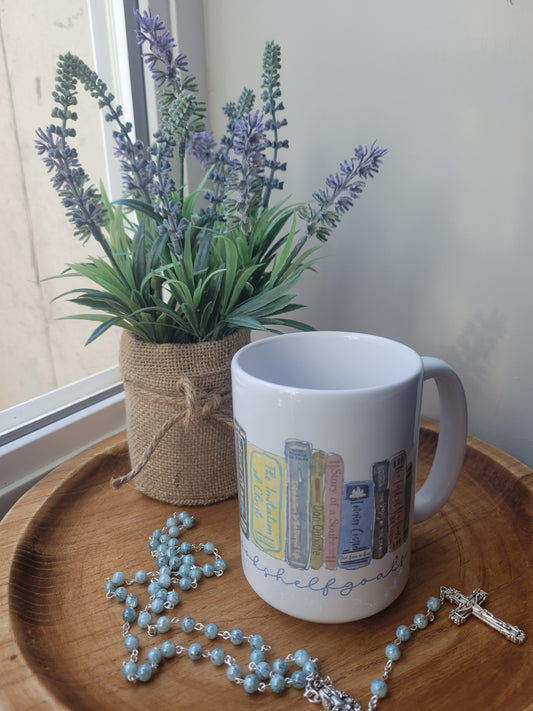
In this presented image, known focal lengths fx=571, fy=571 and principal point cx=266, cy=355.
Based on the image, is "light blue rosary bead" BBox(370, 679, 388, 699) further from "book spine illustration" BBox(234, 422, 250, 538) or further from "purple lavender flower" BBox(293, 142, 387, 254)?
"purple lavender flower" BBox(293, 142, 387, 254)

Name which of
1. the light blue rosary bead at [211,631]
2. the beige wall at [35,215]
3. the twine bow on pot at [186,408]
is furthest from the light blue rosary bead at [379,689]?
the beige wall at [35,215]

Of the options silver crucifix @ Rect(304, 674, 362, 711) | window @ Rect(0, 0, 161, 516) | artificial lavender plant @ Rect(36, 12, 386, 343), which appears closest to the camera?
silver crucifix @ Rect(304, 674, 362, 711)

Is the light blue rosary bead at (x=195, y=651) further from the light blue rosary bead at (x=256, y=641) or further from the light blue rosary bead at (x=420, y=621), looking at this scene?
the light blue rosary bead at (x=420, y=621)

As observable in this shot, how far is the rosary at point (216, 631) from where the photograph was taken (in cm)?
34

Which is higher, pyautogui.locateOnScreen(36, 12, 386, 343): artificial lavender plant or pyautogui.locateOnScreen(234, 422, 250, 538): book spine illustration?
pyautogui.locateOnScreen(36, 12, 386, 343): artificial lavender plant

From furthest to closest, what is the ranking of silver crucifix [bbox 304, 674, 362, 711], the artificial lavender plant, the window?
the window < the artificial lavender plant < silver crucifix [bbox 304, 674, 362, 711]

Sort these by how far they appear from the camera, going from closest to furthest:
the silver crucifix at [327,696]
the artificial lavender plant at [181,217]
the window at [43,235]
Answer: the silver crucifix at [327,696] → the artificial lavender plant at [181,217] → the window at [43,235]

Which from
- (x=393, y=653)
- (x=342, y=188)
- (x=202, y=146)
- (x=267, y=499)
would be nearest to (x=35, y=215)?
(x=202, y=146)

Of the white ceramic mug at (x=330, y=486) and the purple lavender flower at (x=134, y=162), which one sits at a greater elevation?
the purple lavender flower at (x=134, y=162)

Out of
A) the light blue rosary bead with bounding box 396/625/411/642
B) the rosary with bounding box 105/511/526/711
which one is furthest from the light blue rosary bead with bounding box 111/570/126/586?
the light blue rosary bead with bounding box 396/625/411/642

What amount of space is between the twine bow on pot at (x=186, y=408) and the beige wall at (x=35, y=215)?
1.16ft

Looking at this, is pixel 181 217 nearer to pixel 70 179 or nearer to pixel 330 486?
pixel 70 179

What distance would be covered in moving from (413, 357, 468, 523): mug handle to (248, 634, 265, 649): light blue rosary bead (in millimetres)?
138

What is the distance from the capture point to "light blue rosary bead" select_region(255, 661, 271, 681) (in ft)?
1.14
